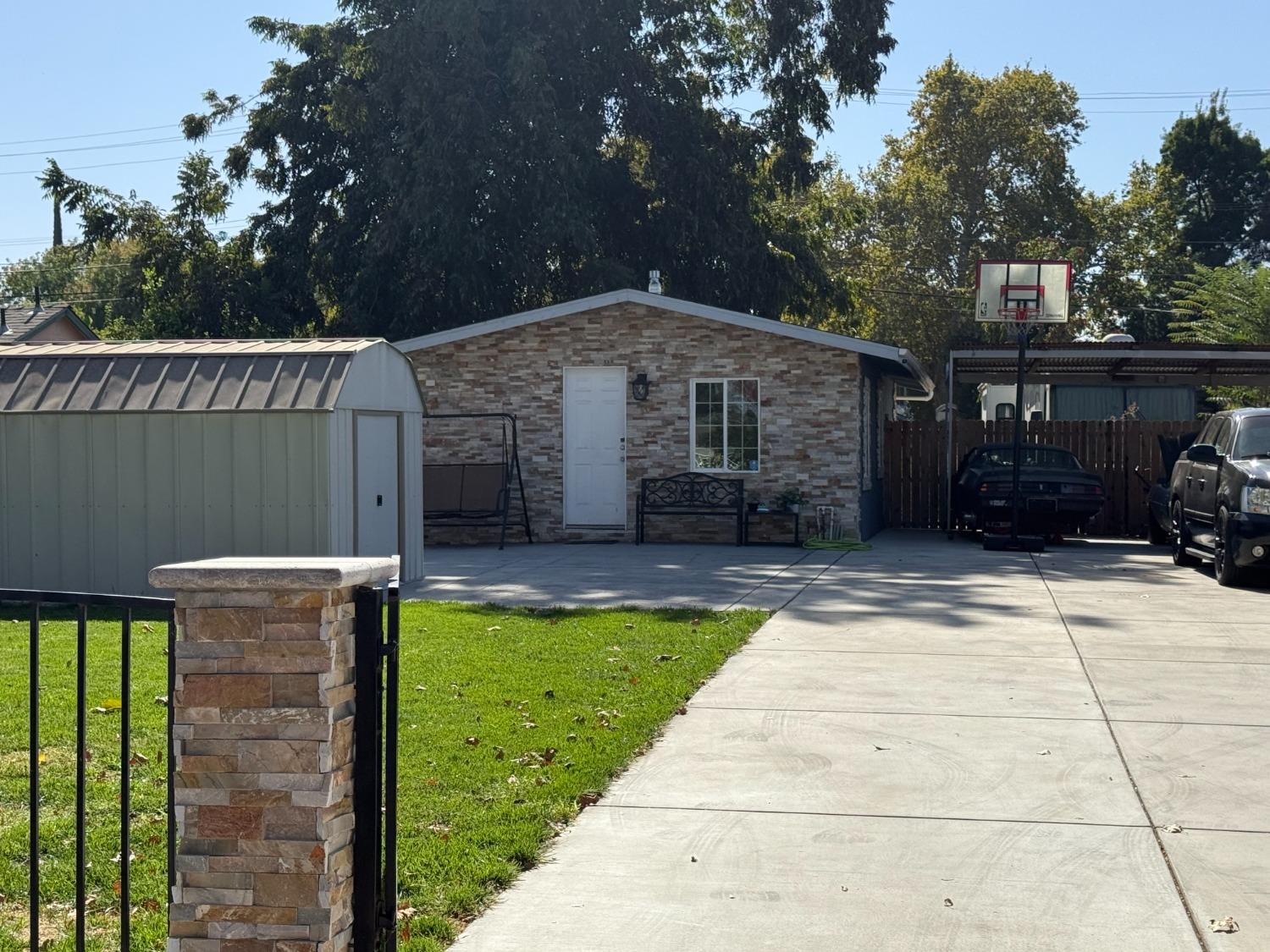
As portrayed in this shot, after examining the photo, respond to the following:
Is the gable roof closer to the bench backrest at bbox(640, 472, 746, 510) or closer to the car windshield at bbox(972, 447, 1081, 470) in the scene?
the car windshield at bbox(972, 447, 1081, 470)

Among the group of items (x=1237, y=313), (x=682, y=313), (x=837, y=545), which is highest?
(x=1237, y=313)

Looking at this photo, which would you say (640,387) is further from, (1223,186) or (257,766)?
(1223,186)

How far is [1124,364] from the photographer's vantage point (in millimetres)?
22297

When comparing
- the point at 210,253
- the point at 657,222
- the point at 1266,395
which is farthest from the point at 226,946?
the point at 1266,395

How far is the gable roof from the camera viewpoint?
65.1 ft

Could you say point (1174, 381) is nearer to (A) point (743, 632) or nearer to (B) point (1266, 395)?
(B) point (1266, 395)

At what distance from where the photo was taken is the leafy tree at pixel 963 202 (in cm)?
5031

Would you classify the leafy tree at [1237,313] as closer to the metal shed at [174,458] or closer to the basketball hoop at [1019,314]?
the basketball hoop at [1019,314]

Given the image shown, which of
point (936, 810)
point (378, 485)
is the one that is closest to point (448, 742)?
point (936, 810)

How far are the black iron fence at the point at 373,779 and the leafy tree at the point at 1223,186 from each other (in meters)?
59.8

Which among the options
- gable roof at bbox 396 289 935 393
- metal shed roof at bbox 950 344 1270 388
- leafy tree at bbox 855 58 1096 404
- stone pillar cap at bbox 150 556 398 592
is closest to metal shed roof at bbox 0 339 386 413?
gable roof at bbox 396 289 935 393

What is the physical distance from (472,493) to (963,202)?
1389 inches

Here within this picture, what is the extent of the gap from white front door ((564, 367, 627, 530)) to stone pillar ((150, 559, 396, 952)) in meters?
17.1

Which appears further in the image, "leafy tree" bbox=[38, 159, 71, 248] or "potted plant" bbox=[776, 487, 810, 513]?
"leafy tree" bbox=[38, 159, 71, 248]
